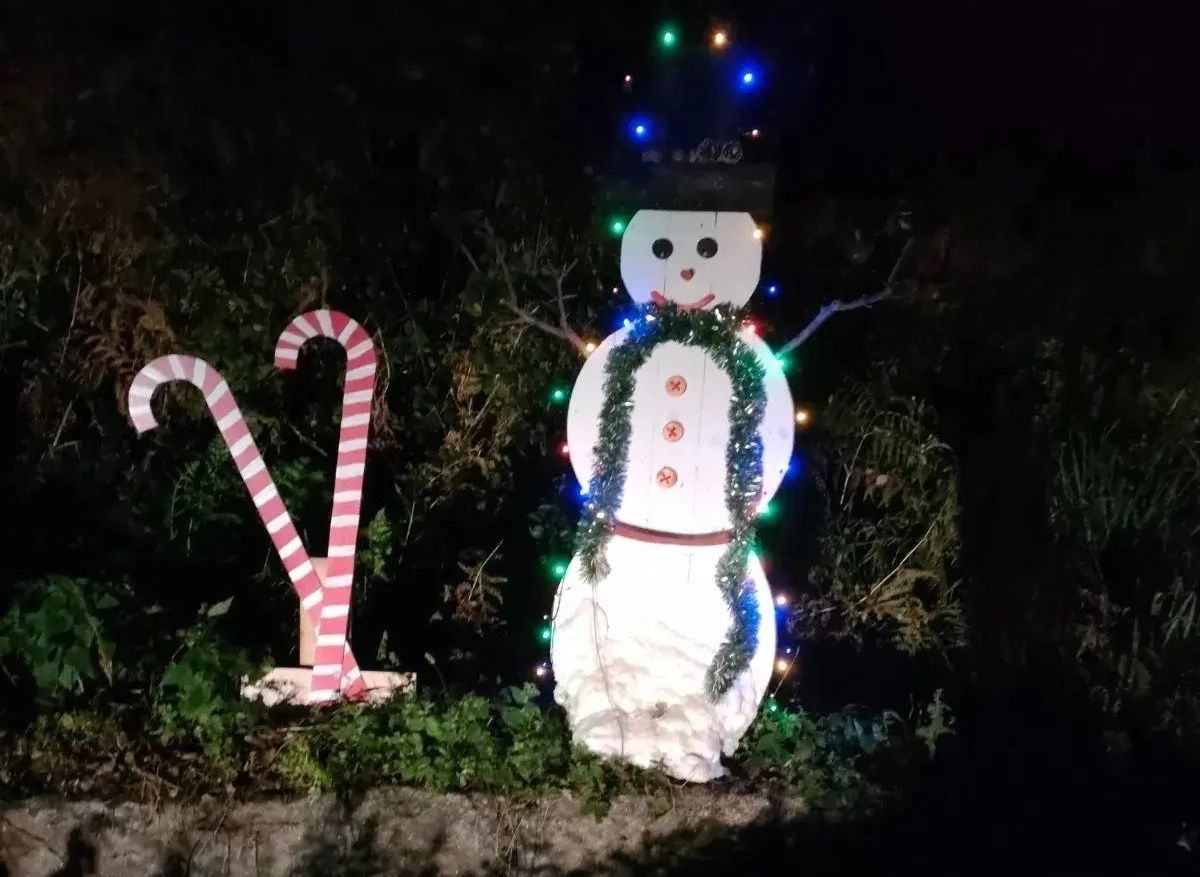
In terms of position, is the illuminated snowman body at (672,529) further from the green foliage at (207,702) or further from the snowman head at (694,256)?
the green foliage at (207,702)

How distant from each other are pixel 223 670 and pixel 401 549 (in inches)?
64.9

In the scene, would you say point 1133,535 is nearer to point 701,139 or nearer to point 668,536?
point 668,536

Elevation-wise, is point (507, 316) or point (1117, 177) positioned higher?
point (1117, 177)

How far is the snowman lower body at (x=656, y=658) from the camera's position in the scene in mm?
4289

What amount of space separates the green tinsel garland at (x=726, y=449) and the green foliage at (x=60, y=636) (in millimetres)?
2022

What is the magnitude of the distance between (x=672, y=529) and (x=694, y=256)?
991mm

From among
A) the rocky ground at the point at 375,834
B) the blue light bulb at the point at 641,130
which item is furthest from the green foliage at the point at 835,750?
the blue light bulb at the point at 641,130

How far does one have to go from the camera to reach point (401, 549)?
6113 mm

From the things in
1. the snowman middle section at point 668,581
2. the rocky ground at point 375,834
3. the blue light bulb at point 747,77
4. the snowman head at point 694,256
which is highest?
the blue light bulb at point 747,77

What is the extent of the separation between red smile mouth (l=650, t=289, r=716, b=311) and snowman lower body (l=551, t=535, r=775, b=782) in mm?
864

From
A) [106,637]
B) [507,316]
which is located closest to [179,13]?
[507,316]

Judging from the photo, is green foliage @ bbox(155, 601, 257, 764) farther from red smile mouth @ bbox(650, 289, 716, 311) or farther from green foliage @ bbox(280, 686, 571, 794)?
red smile mouth @ bbox(650, 289, 716, 311)

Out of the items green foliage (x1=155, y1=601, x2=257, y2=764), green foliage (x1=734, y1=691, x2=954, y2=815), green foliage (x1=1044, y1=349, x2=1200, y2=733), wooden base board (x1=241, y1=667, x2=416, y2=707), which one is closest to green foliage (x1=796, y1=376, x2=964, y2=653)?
green foliage (x1=1044, y1=349, x2=1200, y2=733)

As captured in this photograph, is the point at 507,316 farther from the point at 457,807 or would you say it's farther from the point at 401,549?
the point at 457,807
